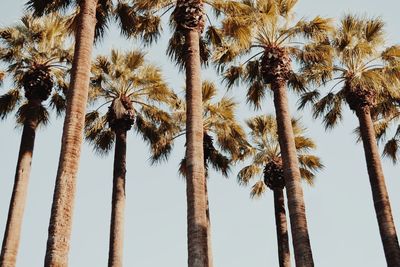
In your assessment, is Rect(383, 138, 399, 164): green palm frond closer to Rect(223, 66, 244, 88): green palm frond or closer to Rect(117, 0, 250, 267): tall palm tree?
Rect(223, 66, 244, 88): green palm frond

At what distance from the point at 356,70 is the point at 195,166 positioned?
36.6 ft

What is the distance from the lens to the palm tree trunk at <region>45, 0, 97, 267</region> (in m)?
11.0

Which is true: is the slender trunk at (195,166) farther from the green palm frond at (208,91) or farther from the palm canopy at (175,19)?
the green palm frond at (208,91)

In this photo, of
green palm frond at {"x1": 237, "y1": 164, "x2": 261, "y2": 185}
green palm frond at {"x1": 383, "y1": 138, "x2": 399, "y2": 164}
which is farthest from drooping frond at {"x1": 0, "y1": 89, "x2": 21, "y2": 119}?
green palm frond at {"x1": 383, "y1": 138, "x2": 399, "y2": 164}

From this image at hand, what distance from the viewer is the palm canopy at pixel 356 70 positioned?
21.7m

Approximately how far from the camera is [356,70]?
22297mm

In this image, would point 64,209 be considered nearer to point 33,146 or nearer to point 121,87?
point 33,146

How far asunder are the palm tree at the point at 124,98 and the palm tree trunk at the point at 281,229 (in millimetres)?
6314

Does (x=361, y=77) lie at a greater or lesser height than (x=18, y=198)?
greater

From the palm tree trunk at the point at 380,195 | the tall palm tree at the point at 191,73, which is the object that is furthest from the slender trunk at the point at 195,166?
the palm tree trunk at the point at 380,195

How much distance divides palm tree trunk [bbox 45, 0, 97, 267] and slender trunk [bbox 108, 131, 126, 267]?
7.62m

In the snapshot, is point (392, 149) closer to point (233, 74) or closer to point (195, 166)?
point (233, 74)

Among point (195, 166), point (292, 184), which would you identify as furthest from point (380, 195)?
point (195, 166)

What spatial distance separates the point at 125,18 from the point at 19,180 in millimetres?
7020
